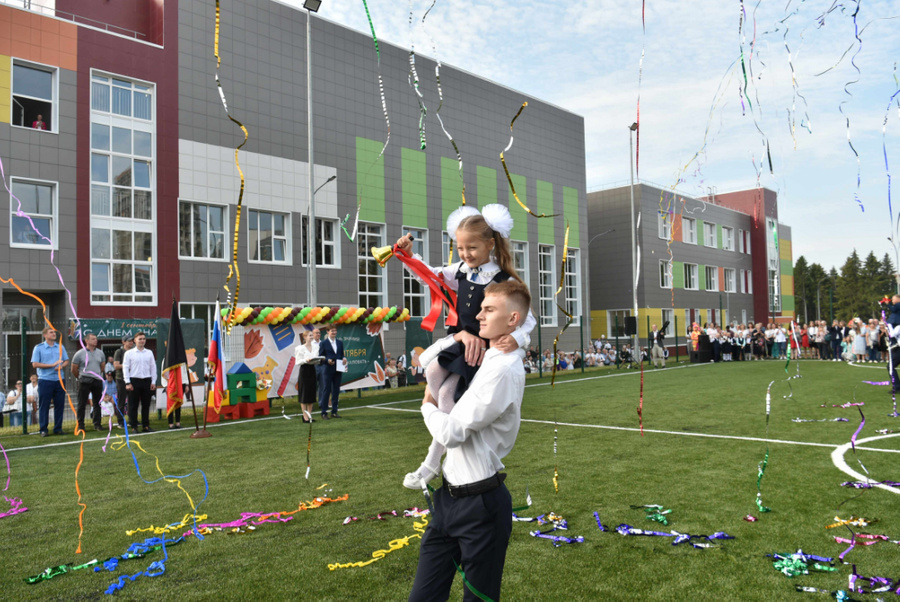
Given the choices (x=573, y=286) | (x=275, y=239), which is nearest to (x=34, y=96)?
(x=275, y=239)

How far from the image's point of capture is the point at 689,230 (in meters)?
45.0

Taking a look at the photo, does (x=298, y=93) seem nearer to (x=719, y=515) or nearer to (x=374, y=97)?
(x=374, y=97)

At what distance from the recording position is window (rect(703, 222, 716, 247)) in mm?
46938

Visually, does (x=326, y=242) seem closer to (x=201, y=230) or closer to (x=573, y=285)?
(x=201, y=230)

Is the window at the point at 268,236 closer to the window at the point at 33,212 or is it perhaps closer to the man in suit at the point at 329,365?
the window at the point at 33,212

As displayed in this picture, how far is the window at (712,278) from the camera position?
47750 mm

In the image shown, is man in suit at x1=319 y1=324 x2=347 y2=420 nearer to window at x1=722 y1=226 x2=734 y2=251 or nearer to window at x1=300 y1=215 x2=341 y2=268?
window at x1=300 y1=215 x2=341 y2=268

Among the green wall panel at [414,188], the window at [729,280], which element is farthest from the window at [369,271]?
the window at [729,280]

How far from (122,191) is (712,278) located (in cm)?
4202

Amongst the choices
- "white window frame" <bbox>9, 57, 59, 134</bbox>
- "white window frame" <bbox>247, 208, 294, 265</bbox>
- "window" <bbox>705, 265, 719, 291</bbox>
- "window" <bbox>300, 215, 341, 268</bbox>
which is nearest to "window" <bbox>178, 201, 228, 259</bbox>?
"white window frame" <bbox>247, 208, 294, 265</bbox>

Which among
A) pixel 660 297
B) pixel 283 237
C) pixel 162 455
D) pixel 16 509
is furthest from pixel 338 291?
pixel 660 297

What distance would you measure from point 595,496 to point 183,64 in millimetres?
20687

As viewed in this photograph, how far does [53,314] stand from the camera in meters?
18.8

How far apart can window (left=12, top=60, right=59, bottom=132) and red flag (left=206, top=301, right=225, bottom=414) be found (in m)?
10.7
